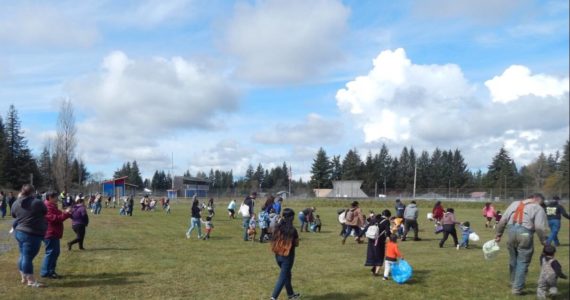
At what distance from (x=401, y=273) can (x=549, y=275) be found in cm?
322

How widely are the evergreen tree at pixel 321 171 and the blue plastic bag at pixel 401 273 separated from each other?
110 m

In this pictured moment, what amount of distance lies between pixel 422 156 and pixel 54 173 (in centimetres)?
8894

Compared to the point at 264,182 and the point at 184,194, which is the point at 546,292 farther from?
the point at 264,182

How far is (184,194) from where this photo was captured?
98.4 m

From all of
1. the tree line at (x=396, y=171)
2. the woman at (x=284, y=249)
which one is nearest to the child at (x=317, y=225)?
the woman at (x=284, y=249)

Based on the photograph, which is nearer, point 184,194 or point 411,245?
point 411,245

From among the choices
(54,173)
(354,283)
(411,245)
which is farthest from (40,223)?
(54,173)

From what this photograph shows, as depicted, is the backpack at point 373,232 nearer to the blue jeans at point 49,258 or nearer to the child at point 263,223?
the blue jeans at point 49,258

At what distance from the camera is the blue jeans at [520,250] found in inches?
347

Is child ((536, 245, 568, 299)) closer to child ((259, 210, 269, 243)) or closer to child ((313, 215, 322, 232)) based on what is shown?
child ((259, 210, 269, 243))

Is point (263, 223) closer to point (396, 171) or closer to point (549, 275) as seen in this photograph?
point (549, 275)

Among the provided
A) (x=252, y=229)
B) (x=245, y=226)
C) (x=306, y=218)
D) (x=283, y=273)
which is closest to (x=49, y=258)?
(x=283, y=273)

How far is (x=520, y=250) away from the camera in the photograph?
8.91 metres

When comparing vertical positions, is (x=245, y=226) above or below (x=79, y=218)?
below
